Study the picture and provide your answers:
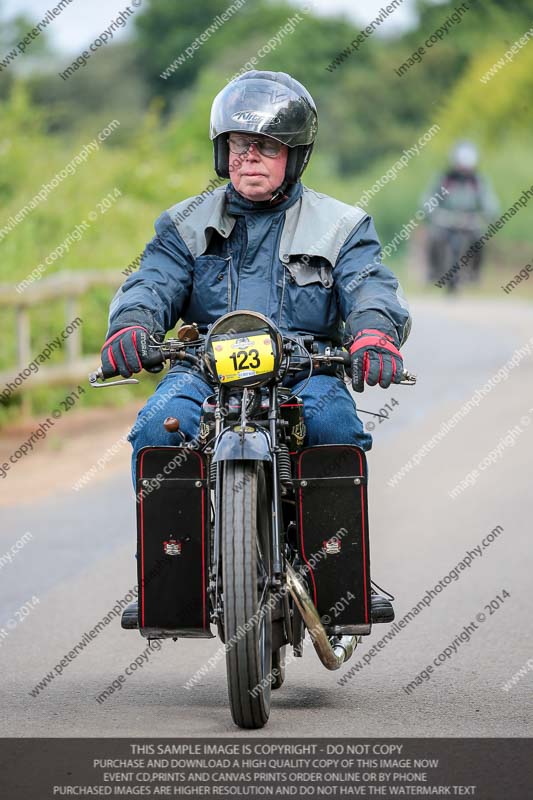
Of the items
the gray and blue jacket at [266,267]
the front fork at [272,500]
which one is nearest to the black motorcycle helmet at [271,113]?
the gray and blue jacket at [266,267]

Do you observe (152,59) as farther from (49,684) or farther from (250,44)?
(49,684)

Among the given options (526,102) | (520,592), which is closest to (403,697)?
(520,592)

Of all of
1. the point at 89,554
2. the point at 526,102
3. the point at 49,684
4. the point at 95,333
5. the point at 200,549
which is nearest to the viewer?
the point at 200,549

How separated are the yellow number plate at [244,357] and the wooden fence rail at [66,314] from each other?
836cm

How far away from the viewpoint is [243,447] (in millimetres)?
5199

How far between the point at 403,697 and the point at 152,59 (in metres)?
81.3

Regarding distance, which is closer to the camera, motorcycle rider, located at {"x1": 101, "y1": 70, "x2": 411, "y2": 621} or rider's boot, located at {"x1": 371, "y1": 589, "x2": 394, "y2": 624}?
motorcycle rider, located at {"x1": 101, "y1": 70, "x2": 411, "y2": 621}

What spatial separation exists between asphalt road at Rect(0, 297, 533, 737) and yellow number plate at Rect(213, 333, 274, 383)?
45.1 inches

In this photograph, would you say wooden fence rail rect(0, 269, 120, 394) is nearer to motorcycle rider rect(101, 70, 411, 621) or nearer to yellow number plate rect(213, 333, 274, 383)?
motorcycle rider rect(101, 70, 411, 621)

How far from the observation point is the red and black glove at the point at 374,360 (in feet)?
17.5

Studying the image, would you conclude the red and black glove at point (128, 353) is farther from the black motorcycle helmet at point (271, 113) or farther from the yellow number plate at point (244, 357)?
the black motorcycle helmet at point (271, 113)

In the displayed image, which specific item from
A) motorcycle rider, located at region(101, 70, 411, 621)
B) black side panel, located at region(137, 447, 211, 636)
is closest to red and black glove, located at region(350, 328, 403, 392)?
motorcycle rider, located at region(101, 70, 411, 621)

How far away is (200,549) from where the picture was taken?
556cm

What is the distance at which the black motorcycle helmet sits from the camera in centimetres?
578
